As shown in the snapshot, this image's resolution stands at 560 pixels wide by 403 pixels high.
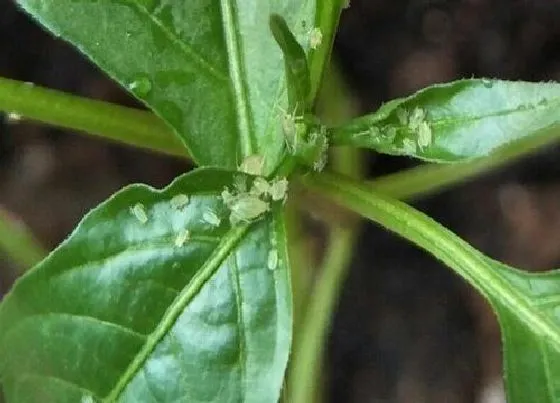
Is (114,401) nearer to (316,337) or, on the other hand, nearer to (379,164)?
(316,337)

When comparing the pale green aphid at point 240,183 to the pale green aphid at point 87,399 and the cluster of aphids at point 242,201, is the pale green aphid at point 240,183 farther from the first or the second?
the pale green aphid at point 87,399

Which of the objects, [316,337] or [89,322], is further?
[316,337]

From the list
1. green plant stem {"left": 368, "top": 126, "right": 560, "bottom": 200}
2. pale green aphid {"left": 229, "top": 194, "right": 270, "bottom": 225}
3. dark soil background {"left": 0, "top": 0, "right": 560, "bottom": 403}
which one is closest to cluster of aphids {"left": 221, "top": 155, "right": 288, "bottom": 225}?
pale green aphid {"left": 229, "top": 194, "right": 270, "bottom": 225}

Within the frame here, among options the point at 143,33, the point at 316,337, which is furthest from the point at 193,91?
the point at 316,337

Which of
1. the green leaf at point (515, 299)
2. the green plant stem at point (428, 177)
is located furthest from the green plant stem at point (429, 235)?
the green plant stem at point (428, 177)

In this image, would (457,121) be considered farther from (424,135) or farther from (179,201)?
(179,201)

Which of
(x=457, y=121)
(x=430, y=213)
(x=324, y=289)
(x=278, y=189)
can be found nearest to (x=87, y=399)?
(x=278, y=189)
